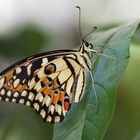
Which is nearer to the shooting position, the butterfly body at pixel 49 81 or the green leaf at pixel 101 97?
the green leaf at pixel 101 97

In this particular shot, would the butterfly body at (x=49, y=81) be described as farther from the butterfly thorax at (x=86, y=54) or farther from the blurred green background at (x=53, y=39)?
the blurred green background at (x=53, y=39)

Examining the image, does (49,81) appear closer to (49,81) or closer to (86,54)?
(49,81)

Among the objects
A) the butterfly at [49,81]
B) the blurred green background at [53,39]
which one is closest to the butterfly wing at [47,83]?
the butterfly at [49,81]

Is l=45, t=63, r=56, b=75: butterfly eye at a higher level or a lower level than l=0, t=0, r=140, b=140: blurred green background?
higher

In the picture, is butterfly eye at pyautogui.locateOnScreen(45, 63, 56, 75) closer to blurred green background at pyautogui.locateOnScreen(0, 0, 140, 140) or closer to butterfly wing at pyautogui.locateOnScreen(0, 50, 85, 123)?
butterfly wing at pyautogui.locateOnScreen(0, 50, 85, 123)

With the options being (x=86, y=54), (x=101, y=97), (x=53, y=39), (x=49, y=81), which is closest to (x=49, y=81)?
(x=49, y=81)

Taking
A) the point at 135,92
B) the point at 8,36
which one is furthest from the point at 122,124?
the point at 8,36

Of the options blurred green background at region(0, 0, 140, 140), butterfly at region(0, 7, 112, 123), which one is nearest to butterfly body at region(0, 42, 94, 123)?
butterfly at region(0, 7, 112, 123)
